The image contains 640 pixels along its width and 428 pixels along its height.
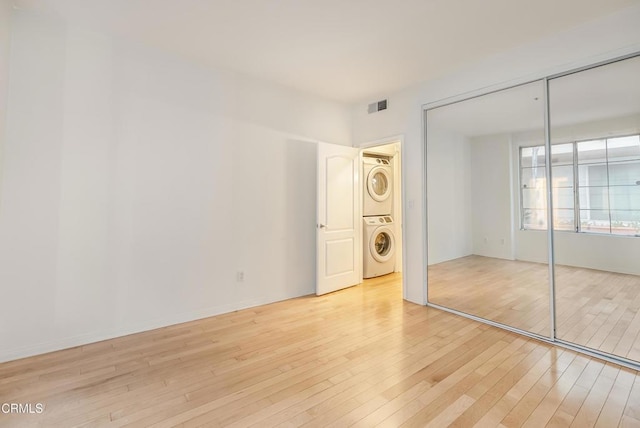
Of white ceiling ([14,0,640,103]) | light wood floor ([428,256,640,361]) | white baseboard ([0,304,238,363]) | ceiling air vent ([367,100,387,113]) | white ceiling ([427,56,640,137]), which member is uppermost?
white ceiling ([14,0,640,103])

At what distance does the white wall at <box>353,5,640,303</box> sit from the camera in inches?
92.7

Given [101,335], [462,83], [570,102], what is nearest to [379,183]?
[462,83]

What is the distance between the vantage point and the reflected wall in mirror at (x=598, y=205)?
8.21 ft

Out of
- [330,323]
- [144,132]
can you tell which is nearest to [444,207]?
[330,323]

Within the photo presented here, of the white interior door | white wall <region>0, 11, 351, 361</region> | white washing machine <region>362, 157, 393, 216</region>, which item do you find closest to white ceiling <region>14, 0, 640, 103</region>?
white wall <region>0, 11, 351, 361</region>

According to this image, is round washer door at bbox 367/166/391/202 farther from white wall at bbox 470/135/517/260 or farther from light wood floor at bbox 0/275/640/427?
light wood floor at bbox 0/275/640/427

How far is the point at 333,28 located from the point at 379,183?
2899 mm

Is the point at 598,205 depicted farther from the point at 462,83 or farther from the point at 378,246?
the point at 378,246

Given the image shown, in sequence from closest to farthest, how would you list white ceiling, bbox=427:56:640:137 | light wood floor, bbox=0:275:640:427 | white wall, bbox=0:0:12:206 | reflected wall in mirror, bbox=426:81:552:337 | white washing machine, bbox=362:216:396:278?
light wood floor, bbox=0:275:640:427, white wall, bbox=0:0:12:206, white ceiling, bbox=427:56:640:137, reflected wall in mirror, bbox=426:81:552:337, white washing machine, bbox=362:216:396:278

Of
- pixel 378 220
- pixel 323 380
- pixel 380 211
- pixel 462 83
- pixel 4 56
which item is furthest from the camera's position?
pixel 380 211

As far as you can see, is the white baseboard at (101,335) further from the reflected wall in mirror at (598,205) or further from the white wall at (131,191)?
the reflected wall in mirror at (598,205)

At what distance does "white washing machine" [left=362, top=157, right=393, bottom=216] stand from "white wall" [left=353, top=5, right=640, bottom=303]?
60 centimetres

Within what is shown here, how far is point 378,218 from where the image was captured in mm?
5008

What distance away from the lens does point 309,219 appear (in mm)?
4051
